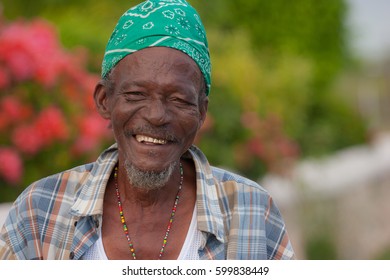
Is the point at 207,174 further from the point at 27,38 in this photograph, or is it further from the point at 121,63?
the point at 27,38

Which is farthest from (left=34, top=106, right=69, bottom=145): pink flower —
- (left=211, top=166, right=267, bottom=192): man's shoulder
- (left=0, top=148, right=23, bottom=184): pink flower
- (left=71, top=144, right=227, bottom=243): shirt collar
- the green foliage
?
(left=211, top=166, right=267, bottom=192): man's shoulder

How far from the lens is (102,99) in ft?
8.09

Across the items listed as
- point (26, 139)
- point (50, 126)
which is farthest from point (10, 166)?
point (50, 126)

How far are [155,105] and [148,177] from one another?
0.86 feet

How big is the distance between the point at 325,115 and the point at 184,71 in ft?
30.0

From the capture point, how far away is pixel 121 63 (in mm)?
2336

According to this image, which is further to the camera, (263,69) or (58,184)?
(263,69)

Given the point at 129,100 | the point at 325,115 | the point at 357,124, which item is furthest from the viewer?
the point at 357,124

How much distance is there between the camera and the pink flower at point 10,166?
5.02 m

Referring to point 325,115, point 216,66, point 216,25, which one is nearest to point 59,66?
point 216,66

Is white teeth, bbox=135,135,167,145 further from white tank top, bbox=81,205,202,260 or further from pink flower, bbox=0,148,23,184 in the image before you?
pink flower, bbox=0,148,23,184

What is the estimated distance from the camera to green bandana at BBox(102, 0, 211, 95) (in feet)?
7.54

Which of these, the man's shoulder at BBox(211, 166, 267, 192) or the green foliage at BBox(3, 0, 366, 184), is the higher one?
the green foliage at BBox(3, 0, 366, 184)

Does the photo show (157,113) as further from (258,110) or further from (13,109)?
(258,110)
